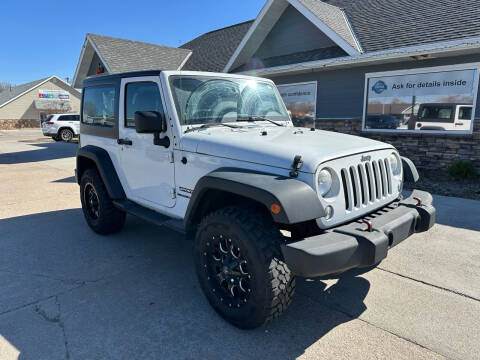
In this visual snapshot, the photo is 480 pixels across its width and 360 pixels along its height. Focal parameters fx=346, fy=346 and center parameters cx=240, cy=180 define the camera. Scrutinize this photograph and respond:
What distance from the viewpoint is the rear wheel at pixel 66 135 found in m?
21.9

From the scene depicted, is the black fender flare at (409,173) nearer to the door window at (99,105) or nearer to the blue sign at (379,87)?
the door window at (99,105)

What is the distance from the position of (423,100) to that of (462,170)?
6.99 ft

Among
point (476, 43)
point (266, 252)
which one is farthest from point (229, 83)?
point (476, 43)

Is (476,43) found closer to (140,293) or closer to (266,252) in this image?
(266,252)

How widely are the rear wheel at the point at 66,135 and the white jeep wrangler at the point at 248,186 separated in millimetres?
20221

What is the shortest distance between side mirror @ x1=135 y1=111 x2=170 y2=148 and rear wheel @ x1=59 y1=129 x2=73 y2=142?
21.4m

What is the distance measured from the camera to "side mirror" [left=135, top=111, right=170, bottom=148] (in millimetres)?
3029

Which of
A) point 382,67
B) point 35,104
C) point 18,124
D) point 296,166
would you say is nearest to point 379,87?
point 382,67

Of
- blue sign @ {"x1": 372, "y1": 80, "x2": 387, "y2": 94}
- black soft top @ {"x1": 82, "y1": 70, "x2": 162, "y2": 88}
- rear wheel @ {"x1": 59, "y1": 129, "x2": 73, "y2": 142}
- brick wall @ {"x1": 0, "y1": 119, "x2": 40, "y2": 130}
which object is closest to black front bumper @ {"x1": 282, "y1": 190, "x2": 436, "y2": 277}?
black soft top @ {"x1": 82, "y1": 70, "x2": 162, "y2": 88}

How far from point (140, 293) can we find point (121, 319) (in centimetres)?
41

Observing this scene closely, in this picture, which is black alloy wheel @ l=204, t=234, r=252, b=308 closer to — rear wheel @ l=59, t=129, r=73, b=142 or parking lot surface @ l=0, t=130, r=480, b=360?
parking lot surface @ l=0, t=130, r=480, b=360

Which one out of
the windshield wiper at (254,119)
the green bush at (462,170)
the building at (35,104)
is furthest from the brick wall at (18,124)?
the windshield wiper at (254,119)

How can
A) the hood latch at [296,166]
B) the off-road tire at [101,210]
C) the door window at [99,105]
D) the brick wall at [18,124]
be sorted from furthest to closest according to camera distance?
the brick wall at [18,124] → the off-road tire at [101,210] → the door window at [99,105] → the hood latch at [296,166]

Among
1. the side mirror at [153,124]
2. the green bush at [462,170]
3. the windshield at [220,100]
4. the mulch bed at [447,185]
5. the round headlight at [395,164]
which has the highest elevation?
the windshield at [220,100]
